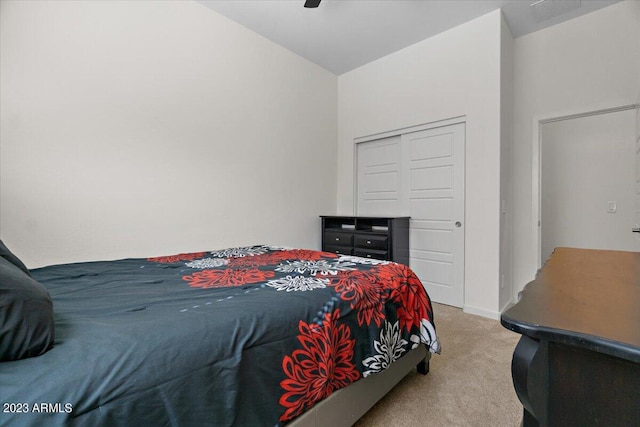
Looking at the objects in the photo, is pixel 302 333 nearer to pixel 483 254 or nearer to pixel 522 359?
pixel 522 359

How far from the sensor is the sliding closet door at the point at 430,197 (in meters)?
3.26

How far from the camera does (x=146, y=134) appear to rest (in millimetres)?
2443

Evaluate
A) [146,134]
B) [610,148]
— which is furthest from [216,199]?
[610,148]

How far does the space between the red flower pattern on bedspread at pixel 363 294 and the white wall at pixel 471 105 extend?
2.04 metres

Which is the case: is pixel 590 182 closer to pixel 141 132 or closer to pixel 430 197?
pixel 430 197

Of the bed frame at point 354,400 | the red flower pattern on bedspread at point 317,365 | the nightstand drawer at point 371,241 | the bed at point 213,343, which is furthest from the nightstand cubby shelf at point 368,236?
the red flower pattern on bedspread at point 317,365

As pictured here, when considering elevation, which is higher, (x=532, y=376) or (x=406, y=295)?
(x=532, y=376)

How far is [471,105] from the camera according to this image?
3.11 meters

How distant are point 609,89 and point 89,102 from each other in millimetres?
4637

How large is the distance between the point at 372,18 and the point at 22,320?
11.7 ft

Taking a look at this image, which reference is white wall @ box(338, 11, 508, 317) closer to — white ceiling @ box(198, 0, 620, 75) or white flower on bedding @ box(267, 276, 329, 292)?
white ceiling @ box(198, 0, 620, 75)

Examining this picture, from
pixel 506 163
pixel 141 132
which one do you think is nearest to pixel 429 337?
pixel 506 163

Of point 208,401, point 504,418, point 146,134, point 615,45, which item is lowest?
point 504,418

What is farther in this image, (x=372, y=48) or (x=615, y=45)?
(x=372, y=48)
